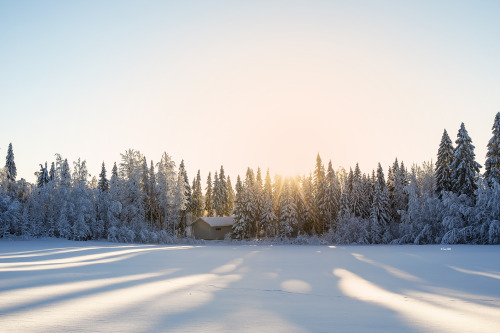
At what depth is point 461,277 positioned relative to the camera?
11055 mm

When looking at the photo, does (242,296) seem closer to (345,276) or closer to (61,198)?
(345,276)

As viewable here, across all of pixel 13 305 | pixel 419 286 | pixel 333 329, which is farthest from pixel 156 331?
pixel 419 286

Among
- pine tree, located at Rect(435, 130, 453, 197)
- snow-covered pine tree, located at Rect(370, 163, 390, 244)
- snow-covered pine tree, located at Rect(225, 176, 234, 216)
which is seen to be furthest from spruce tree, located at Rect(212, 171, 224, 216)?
pine tree, located at Rect(435, 130, 453, 197)

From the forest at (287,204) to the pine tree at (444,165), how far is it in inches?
4.7

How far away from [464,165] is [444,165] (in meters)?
3.12

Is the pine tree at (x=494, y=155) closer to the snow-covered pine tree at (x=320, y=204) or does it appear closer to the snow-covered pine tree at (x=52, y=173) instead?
the snow-covered pine tree at (x=320, y=204)

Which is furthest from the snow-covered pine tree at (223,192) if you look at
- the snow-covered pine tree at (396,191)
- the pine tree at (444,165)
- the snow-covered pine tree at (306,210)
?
the pine tree at (444,165)

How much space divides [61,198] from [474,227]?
45960 millimetres

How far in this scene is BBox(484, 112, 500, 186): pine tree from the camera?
114 feet

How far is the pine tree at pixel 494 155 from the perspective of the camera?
34.7 meters

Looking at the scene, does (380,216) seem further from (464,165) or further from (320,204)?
(464,165)

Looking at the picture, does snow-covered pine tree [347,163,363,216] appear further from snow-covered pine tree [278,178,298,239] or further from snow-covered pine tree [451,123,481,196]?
snow-covered pine tree [451,123,481,196]

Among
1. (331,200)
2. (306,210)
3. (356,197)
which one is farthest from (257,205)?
(356,197)

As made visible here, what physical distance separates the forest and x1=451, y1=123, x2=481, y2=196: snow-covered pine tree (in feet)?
0.35
